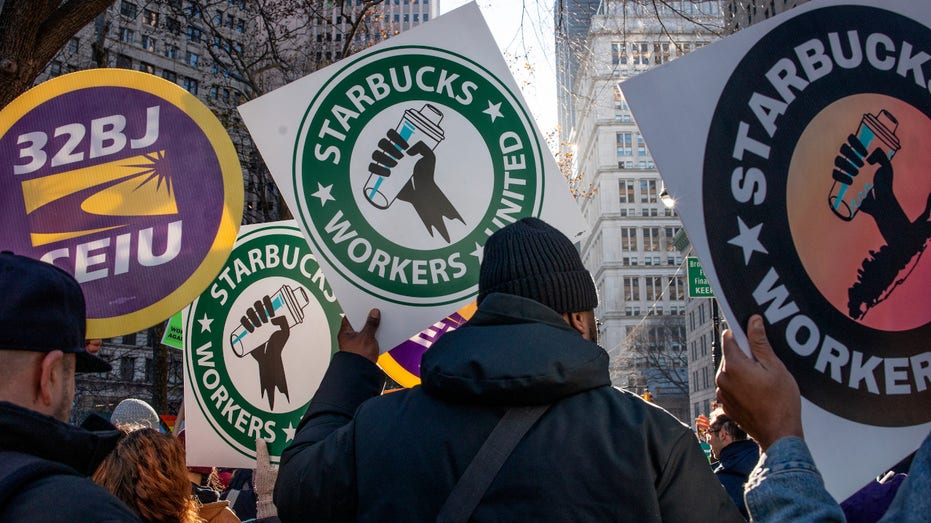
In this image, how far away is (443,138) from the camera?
10.7 feet

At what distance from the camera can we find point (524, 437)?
1.90 m

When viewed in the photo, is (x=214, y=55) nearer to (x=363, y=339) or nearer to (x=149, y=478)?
(x=149, y=478)

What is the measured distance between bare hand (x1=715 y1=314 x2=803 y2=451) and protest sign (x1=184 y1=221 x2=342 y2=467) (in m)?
2.70

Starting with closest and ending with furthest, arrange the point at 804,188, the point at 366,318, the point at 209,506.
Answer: the point at 804,188 < the point at 366,318 < the point at 209,506

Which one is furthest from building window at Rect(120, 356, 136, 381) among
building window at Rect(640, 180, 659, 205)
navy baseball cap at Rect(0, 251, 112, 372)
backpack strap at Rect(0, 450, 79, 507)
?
backpack strap at Rect(0, 450, 79, 507)

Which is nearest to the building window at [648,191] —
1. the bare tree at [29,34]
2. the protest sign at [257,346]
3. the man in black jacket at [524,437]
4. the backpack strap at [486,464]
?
the protest sign at [257,346]

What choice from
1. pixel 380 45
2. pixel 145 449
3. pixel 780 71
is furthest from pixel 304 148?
pixel 780 71

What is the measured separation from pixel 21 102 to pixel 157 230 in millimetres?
700

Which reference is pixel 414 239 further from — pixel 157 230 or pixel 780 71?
pixel 780 71

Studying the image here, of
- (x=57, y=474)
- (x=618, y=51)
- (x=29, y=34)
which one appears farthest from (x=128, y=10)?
(x=57, y=474)

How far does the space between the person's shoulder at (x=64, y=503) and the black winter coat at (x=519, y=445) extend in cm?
57

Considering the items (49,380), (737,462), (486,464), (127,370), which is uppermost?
(49,380)

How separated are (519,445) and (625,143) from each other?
348ft

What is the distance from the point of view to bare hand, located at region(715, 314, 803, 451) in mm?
1883
